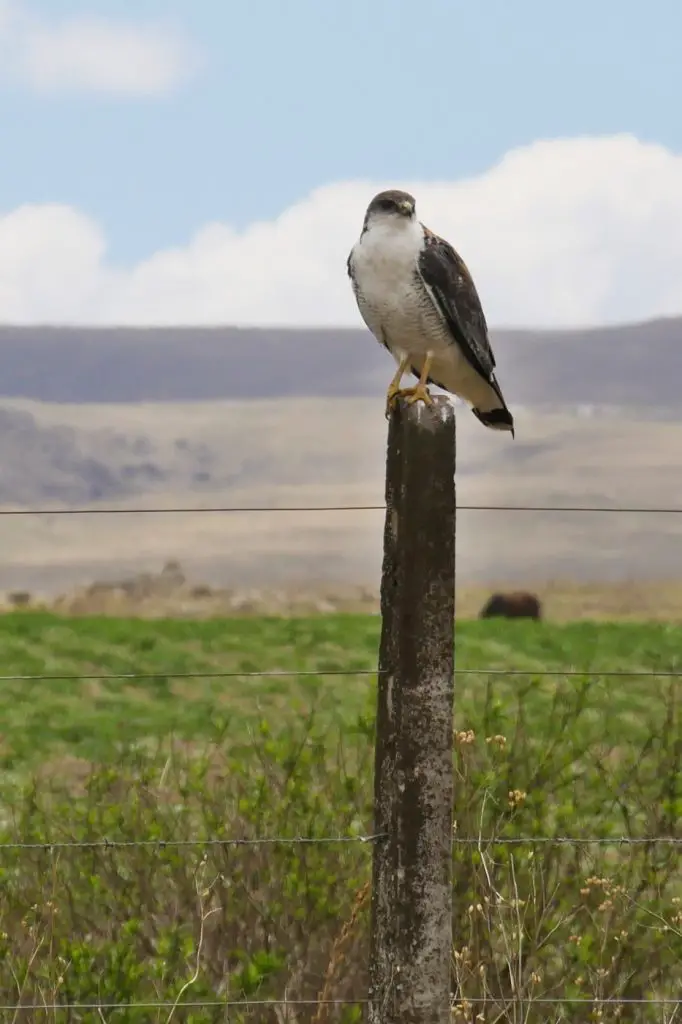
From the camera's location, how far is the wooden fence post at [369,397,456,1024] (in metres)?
3.57

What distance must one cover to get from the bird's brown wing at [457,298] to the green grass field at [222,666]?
634cm

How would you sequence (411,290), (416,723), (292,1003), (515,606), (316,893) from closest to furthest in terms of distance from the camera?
(416,723) → (292,1003) → (316,893) → (411,290) → (515,606)

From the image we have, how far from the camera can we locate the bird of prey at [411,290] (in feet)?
17.5

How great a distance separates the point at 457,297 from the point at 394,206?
356mm

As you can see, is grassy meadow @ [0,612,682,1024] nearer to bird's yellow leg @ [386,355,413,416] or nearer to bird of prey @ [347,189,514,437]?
bird's yellow leg @ [386,355,413,416]

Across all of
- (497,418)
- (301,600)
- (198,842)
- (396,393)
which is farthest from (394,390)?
(301,600)

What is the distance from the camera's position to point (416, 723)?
11.7ft

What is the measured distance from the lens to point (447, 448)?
141 inches

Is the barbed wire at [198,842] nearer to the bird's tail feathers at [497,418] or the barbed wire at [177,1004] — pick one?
the barbed wire at [177,1004]

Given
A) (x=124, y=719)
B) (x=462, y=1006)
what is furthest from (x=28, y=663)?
(x=462, y=1006)

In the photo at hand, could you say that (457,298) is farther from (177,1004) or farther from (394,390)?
(177,1004)

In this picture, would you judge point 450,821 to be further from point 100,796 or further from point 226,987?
point 100,796

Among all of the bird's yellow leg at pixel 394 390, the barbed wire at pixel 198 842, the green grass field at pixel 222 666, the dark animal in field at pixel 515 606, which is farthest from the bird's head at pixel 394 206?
the dark animal in field at pixel 515 606

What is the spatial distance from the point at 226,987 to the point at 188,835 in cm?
70
